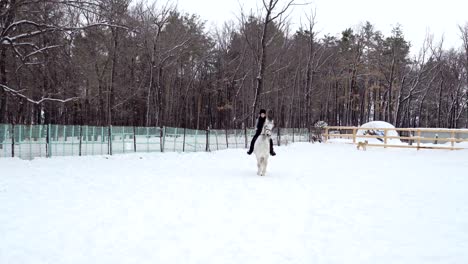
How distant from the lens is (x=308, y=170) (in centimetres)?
1263

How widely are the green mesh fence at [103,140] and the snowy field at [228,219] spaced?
3.85 metres

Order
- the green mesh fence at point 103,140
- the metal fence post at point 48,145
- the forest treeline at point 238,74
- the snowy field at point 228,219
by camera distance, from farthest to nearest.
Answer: the forest treeline at point 238,74, the metal fence post at point 48,145, the green mesh fence at point 103,140, the snowy field at point 228,219

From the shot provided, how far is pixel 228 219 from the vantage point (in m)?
5.86

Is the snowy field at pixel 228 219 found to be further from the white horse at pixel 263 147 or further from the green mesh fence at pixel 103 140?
the green mesh fence at pixel 103 140

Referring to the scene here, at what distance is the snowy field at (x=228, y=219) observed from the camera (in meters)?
4.30

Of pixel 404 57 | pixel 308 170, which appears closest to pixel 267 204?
pixel 308 170

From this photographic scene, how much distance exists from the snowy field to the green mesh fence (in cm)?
385

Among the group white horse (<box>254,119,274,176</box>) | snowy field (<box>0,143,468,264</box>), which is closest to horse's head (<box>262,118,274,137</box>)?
white horse (<box>254,119,274,176</box>)

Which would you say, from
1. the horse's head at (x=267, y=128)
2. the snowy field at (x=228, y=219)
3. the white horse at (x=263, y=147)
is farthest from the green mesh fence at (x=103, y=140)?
the horse's head at (x=267, y=128)

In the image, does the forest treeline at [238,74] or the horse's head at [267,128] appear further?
the forest treeline at [238,74]

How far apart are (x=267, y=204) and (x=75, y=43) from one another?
11127 millimetres

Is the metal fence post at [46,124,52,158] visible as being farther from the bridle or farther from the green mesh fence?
the bridle

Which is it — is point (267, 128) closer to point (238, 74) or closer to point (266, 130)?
point (266, 130)

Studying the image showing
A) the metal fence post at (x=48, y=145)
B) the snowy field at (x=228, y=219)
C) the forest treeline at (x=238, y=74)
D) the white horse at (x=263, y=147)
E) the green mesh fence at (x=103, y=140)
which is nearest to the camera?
the snowy field at (x=228, y=219)
